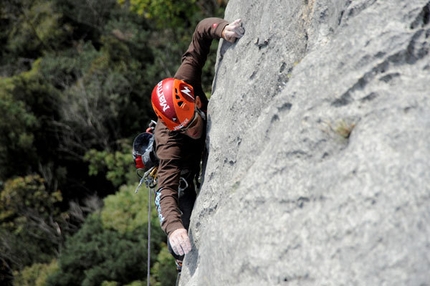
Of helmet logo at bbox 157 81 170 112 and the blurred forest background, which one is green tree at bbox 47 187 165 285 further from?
helmet logo at bbox 157 81 170 112

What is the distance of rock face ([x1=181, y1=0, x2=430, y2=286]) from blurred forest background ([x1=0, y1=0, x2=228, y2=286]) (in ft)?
42.3

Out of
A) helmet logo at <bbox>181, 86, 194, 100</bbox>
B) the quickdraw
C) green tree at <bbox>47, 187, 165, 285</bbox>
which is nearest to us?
helmet logo at <bbox>181, 86, 194, 100</bbox>

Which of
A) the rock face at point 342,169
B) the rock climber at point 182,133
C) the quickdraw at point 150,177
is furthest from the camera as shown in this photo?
the quickdraw at point 150,177

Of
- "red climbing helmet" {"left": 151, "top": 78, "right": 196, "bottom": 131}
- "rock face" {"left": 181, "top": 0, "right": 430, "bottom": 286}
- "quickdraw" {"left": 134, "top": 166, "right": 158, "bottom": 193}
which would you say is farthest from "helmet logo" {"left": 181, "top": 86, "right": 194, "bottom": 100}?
"rock face" {"left": 181, "top": 0, "right": 430, "bottom": 286}

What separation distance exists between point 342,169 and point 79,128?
2154 centimetres

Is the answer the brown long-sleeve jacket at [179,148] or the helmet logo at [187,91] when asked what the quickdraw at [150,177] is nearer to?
the brown long-sleeve jacket at [179,148]

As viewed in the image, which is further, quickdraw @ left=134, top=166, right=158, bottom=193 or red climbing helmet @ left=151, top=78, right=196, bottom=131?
quickdraw @ left=134, top=166, right=158, bottom=193

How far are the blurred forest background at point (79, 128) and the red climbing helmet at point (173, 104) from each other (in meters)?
11.5

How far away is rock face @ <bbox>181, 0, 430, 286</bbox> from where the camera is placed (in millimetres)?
2236

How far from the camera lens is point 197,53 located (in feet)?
16.1

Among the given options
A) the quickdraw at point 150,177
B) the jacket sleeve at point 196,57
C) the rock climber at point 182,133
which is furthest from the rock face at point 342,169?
the quickdraw at point 150,177

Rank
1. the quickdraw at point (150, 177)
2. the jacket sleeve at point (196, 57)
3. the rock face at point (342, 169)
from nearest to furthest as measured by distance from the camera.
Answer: the rock face at point (342, 169) < the jacket sleeve at point (196, 57) < the quickdraw at point (150, 177)

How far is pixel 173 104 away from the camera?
4320 millimetres

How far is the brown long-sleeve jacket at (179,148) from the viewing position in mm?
4297
